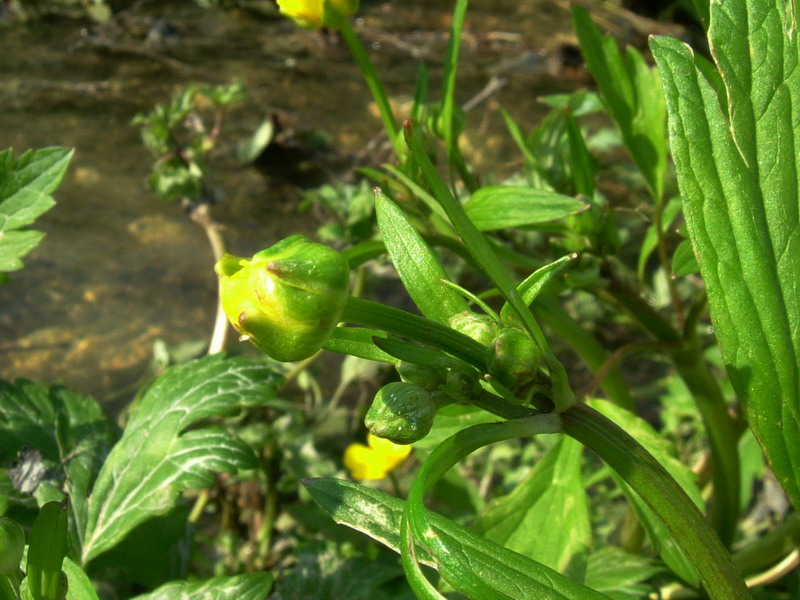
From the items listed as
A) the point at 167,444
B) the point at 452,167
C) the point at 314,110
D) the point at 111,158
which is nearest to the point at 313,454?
the point at 167,444

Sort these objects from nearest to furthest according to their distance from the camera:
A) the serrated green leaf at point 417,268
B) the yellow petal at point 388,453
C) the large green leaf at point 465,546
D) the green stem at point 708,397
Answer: the large green leaf at point 465,546 < the serrated green leaf at point 417,268 < the green stem at point 708,397 < the yellow petal at point 388,453

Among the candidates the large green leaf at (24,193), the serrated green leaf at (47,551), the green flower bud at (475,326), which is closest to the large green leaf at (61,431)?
the large green leaf at (24,193)

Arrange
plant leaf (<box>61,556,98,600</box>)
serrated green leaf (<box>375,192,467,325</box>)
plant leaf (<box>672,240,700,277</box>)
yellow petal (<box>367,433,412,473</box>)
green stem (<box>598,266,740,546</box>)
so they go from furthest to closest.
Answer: yellow petal (<box>367,433,412,473</box>)
green stem (<box>598,266,740,546</box>)
plant leaf (<box>672,240,700,277</box>)
plant leaf (<box>61,556,98,600</box>)
serrated green leaf (<box>375,192,467,325</box>)

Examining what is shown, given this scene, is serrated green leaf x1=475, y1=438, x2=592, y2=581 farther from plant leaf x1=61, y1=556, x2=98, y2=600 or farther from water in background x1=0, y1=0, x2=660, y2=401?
water in background x1=0, y1=0, x2=660, y2=401

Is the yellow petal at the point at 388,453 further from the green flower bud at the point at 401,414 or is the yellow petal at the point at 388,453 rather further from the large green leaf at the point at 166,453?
the green flower bud at the point at 401,414

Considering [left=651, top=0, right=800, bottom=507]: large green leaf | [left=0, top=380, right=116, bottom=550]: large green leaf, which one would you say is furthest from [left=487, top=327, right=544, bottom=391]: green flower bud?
[left=0, top=380, right=116, bottom=550]: large green leaf

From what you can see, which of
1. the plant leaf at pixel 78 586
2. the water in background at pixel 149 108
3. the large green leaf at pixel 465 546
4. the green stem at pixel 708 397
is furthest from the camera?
the water in background at pixel 149 108
